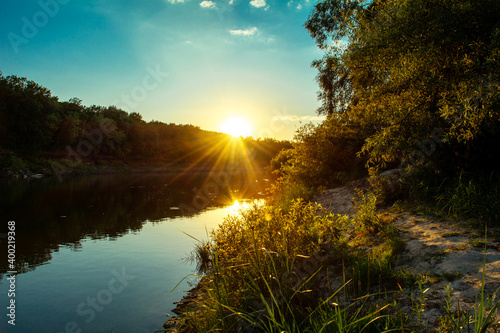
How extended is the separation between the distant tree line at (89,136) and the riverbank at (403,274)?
212 feet

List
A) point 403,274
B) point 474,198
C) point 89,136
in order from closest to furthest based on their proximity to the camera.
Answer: point 403,274 → point 474,198 → point 89,136

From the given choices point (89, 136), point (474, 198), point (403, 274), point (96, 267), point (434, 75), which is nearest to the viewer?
Result: point (403, 274)

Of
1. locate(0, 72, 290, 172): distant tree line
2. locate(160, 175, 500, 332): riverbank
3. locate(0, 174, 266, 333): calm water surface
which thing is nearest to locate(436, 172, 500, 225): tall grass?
locate(160, 175, 500, 332): riverbank

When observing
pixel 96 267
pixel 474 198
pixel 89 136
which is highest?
pixel 89 136

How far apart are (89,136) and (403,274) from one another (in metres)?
90.3

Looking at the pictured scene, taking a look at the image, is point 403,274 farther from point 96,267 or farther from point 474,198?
point 96,267

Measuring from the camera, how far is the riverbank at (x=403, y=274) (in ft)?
13.2

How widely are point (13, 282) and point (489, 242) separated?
1143 centimetres

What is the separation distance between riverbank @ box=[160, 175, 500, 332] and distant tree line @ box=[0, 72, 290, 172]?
6473 centimetres

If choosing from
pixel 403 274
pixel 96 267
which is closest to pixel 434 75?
pixel 403 274

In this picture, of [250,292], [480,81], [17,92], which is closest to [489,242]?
[480,81]

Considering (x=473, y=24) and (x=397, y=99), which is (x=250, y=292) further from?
(x=473, y=24)

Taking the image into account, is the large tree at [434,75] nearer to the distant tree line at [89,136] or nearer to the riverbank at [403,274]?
the riverbank at [403,274]

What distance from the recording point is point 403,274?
5.10m
